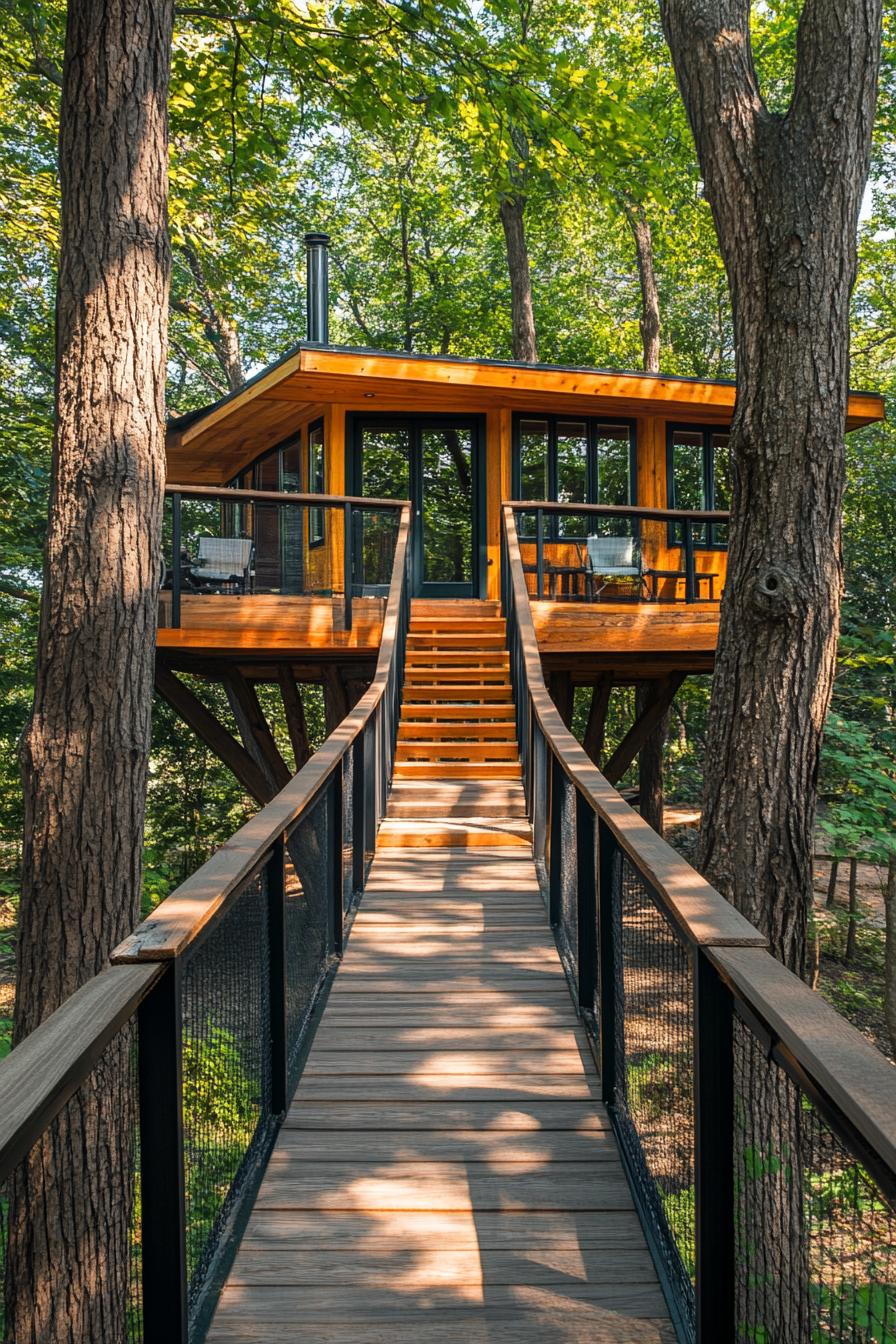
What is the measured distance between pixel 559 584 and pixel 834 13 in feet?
28.7

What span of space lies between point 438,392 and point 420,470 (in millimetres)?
1265

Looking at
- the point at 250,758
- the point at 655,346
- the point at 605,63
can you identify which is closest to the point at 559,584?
the point at 250,758

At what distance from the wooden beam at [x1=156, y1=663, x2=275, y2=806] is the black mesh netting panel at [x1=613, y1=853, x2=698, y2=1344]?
841 centimetres

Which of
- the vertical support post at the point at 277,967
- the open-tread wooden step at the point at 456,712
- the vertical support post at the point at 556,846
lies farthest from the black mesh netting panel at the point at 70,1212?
the open-tread wooden step at the point at 456,712

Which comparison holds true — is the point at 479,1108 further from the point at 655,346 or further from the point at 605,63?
the point at 605,63

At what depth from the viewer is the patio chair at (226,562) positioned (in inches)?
440

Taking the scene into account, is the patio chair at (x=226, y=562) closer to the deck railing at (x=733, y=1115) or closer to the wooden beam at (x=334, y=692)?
the wooden beam at (x=334, y=692)

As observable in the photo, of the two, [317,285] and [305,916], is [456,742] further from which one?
[317,285]

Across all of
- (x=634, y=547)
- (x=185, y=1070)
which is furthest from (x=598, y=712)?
(x=185, y=1070)

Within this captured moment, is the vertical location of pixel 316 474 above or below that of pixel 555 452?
below

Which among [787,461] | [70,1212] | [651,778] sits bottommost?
[651,778]

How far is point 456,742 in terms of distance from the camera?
991 cm

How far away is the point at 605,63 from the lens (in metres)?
23.7

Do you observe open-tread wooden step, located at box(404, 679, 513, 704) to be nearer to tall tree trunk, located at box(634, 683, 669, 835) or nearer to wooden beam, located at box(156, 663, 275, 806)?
wooden beam, located at box(156, 663, 275, 806)
